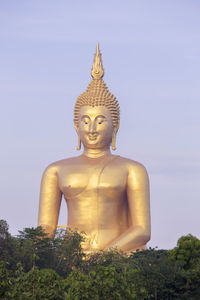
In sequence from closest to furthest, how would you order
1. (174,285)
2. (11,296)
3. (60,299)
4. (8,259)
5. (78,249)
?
1. (11,296)
2. (60,299)
3. (174,285)
4. (8,259)
5. (78,249)

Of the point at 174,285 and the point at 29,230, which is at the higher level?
the point at 29,230

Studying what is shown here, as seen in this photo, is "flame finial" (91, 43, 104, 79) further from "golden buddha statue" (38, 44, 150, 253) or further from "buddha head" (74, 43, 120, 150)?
"golden buddha statue" (38, 44, 150, 253)

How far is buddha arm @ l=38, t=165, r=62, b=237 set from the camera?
31438mm

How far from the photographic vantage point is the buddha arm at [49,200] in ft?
103

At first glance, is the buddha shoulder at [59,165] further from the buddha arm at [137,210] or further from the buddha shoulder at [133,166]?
the buddha arm at [137,210]

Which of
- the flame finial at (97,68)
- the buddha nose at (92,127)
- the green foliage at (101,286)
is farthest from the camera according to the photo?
the flame finial at (97,68)

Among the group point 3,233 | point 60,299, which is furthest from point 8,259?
point 60,299

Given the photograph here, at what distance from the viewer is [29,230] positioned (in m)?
29.0

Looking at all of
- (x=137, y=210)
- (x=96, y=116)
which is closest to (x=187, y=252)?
(x=137, y=210)

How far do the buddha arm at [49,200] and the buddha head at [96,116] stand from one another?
148 cm

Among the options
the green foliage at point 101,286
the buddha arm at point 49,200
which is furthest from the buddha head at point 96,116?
the green foliage at point 101,286

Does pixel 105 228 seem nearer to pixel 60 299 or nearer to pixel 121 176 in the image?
pixel 121 176

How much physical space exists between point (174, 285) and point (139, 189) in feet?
20.4

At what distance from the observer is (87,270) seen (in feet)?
89.8
